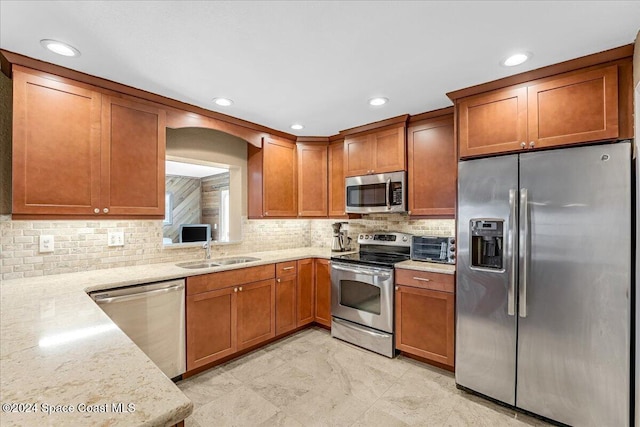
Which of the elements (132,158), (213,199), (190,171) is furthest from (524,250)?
(190,171)

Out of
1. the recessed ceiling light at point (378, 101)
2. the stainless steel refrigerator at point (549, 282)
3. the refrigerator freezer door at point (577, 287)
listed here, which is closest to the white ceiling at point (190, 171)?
the recessed ceiling light at point (378, 101)

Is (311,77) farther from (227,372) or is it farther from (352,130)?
(227,372)

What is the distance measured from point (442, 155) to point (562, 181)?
1.06m

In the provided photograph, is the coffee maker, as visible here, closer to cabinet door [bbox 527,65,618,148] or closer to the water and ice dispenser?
the water and ice dispenser

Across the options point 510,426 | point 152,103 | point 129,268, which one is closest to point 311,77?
point 152,103

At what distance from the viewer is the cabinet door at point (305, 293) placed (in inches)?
131

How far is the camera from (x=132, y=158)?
7.73 feet

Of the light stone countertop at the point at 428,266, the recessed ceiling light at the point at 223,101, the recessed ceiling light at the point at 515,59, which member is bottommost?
the light stone countertop at the point at 428,266

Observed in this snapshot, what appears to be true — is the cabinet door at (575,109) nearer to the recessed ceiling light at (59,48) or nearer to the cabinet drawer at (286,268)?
the cabinet drawer at (286,268)

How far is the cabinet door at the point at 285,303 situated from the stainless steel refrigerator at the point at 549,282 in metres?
1.64

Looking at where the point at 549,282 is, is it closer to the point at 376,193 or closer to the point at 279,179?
the point at 376,193

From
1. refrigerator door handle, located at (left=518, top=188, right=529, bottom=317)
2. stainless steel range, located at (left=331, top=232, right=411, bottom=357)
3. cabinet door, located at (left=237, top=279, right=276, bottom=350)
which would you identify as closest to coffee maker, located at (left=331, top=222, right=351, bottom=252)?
stainless steel range, located at (left=331, top=232, right=411, bottom=357)

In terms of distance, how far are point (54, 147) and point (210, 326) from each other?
172cm

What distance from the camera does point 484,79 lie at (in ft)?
7.12
